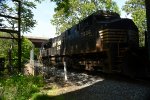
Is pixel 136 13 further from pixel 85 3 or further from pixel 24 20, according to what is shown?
pixel 24 20

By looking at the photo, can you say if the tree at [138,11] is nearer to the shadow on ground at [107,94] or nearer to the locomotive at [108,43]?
the locomotive at [108,43]

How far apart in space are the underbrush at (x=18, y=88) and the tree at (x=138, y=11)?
26.4 metres

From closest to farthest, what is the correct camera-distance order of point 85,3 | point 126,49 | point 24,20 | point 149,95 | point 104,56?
point 149,95 → point 126,49 → point 104,56 → point 24,20 → point 85,3

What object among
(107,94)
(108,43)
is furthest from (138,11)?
(107,94)

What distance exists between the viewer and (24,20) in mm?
17484

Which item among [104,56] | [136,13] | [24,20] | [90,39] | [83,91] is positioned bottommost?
[83,91]

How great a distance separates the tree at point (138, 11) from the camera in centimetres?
3619

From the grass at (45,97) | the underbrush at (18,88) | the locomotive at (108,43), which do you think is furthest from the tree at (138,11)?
the grass at (45,97)

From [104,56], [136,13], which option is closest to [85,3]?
[136,13]

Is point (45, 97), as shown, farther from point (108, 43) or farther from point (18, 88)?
point (108, 43)

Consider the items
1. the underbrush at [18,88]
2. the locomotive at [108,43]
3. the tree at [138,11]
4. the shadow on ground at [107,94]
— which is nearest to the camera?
the shadow on ground at [107,94]

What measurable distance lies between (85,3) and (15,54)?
25.0 metres

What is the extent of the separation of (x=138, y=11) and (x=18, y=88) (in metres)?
29.4

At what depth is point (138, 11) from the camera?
120 feet
